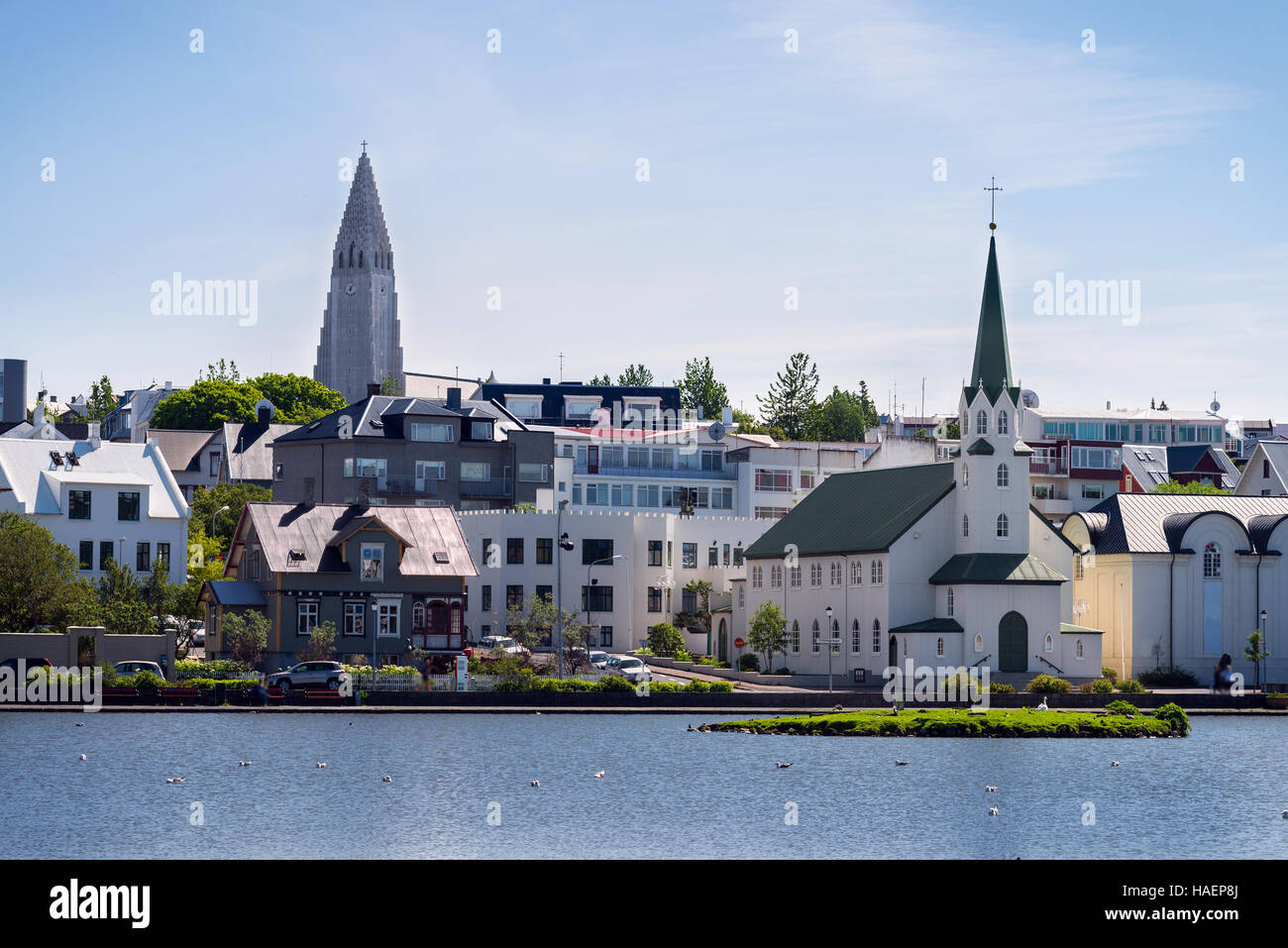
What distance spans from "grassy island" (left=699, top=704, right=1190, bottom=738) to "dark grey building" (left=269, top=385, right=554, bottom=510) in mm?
55943

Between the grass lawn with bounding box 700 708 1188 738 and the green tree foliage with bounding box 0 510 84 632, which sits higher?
the green tree foliage with bounding box 0 510 84 632

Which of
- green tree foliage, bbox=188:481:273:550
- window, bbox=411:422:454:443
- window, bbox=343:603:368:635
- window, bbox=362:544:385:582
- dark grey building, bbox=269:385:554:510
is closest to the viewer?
window, bbox=343:603:368:635

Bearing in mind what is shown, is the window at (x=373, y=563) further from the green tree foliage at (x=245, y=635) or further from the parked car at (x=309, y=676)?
the parked car at (x=309, y=676)

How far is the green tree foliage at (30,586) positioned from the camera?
79.1 metres

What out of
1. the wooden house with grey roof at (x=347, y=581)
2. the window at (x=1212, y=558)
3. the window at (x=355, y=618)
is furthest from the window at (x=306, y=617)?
the window at (x=1212, y=558)

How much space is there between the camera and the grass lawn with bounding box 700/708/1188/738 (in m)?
67.5

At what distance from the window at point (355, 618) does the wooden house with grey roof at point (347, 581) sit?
1.8 inches

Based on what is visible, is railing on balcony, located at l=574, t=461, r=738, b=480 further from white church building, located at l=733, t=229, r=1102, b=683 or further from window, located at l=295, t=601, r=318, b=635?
window, located at l=295, t=601, r=318, b=635

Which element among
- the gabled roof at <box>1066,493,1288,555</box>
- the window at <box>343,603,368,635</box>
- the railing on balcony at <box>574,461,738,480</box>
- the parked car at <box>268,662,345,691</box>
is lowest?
the parked car at <box>268,662,345,691</box>

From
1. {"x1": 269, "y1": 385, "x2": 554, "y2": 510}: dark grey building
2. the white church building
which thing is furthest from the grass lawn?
{"x1": 269, "y1": 385, "x2": 554, "y2": 510}: dark grey building

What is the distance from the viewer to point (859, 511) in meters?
103

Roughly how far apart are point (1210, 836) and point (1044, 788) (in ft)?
30.7

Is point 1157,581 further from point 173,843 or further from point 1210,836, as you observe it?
point 173,843
